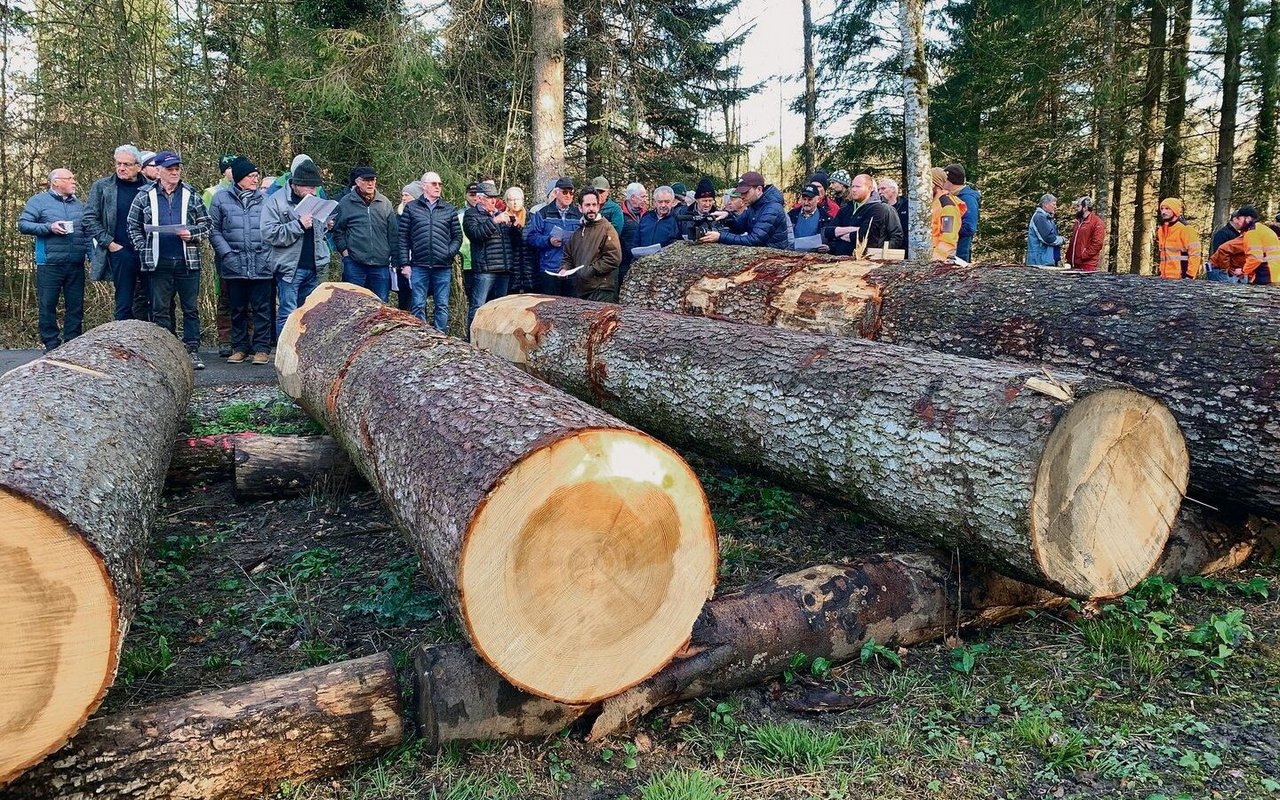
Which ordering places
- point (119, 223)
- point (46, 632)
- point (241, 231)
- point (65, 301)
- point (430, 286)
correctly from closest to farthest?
point (46, 632)
point (119, 223)
point (241, 231)
point (65, 301)
point (430, 286)

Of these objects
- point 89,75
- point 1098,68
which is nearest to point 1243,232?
point 1098,68

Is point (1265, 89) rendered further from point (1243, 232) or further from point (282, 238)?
point (282, 238)

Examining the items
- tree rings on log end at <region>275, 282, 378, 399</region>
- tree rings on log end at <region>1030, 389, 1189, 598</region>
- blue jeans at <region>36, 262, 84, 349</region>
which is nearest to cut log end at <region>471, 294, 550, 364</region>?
tree rings on log end at <region>275, 282, 378, 399</region>

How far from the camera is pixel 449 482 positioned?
265 cm

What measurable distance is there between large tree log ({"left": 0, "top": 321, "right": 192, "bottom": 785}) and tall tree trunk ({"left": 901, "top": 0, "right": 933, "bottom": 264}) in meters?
8.15

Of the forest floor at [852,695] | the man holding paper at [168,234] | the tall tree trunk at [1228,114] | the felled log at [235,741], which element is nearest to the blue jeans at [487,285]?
the man holding paper at [168,234]

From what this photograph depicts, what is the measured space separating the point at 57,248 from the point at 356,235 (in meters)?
3.04

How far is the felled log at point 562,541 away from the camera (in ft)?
7.93

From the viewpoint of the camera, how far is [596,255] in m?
8.14

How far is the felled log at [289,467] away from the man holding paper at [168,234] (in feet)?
12.3

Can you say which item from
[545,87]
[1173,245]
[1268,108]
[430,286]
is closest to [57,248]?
[430,286]

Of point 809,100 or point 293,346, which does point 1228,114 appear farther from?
point 293,346

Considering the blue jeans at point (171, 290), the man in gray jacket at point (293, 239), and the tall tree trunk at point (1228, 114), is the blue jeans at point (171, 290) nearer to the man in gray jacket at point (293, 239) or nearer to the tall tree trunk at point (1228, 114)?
the man in gray jacket at point (293, 239)

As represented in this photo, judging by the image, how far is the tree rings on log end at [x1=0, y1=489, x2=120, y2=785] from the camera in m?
2.12
